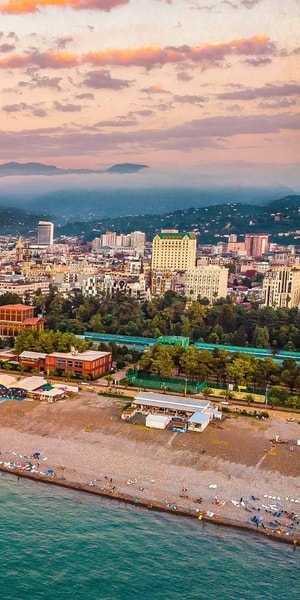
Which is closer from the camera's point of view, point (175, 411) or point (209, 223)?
point (175, 411)

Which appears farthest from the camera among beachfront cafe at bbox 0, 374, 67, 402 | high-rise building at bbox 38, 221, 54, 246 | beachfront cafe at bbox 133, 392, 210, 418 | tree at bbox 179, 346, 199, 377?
high-rise building at bbox 38, 221, 54, 246

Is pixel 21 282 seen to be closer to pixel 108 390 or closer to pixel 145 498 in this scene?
pixel 108 390

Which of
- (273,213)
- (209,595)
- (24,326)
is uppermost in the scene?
(273,213)

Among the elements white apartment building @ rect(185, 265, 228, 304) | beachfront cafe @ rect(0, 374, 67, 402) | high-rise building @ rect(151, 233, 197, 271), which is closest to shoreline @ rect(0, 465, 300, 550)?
beachfront cafe @ rect(0, 374, 67, 402)

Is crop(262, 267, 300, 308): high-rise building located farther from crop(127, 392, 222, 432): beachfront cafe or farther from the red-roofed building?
crop(127, 392, 222, 432): beachfront cafe

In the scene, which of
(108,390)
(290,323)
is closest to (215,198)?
(290,323)

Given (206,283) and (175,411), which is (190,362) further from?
(206,283)

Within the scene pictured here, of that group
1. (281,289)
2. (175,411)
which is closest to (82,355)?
(175,411)
